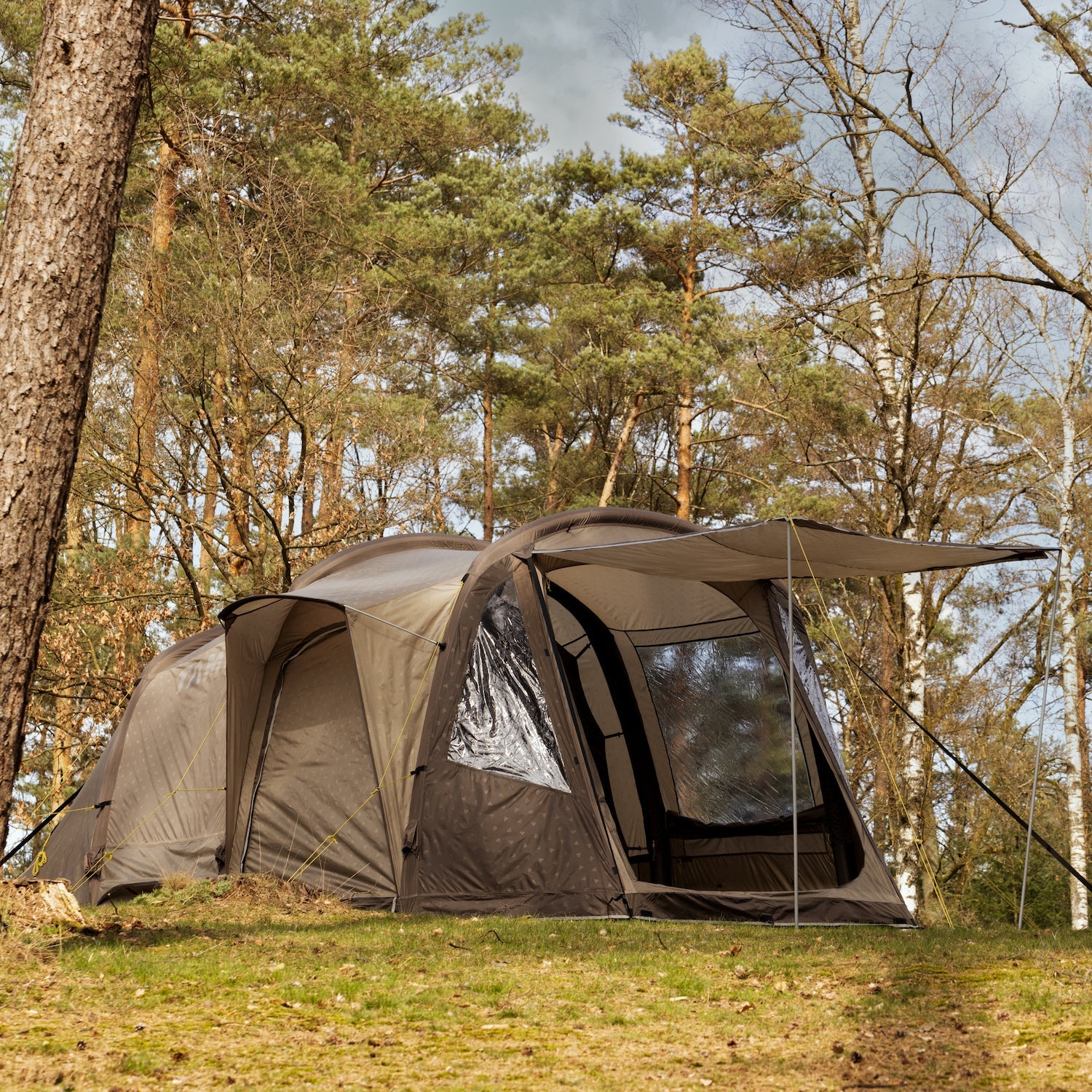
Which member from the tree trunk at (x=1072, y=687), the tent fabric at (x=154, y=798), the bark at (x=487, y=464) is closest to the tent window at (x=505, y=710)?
the tent fabric at (x=154, y=798)

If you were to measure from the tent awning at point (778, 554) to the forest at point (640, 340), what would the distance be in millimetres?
389

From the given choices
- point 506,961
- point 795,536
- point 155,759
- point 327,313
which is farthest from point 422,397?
point 506,961

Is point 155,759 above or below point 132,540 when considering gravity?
below

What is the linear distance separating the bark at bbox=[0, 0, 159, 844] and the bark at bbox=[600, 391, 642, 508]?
11304 millimetres

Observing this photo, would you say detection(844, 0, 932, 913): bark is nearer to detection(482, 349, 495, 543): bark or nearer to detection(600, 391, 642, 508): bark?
detection(600, 391, 642, 508): bark

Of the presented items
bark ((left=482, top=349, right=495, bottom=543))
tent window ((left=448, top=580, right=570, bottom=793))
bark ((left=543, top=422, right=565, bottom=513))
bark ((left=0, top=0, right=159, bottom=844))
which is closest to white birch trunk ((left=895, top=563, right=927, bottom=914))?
tent window ((left=448, top=580, right=570, bottom=793))

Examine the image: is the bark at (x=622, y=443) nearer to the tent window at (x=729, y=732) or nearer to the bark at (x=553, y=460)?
the bark at (x=553, y=460)

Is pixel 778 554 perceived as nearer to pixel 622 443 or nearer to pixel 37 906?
pixel 37 906

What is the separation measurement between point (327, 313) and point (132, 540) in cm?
294

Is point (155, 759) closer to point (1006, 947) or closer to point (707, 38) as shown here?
point (1006, 947)

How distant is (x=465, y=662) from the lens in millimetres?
5664

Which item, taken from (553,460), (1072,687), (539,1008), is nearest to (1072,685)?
(1072,687)

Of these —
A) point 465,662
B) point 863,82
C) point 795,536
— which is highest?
point 863,82

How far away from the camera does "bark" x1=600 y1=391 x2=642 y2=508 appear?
1536cm
